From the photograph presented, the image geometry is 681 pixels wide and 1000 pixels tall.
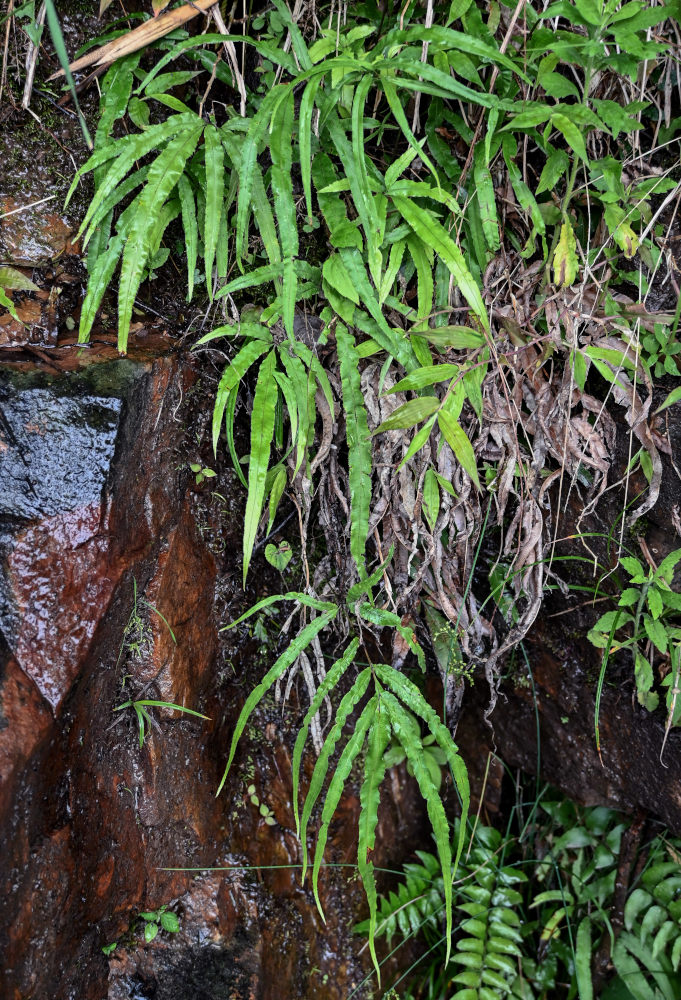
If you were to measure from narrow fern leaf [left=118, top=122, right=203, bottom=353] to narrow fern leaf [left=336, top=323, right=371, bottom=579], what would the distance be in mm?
471

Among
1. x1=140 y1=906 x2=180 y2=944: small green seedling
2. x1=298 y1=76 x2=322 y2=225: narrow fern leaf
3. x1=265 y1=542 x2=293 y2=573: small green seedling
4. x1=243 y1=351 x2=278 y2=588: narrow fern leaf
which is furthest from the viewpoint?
x1=265 y1=542 x2=293 y2=573: small green seedling

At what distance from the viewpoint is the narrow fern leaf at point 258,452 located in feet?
4.78

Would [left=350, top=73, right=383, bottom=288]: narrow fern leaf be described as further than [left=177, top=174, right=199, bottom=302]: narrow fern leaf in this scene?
No

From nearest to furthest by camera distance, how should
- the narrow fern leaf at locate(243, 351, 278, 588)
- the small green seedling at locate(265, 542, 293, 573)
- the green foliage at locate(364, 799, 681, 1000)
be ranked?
the narrow fern leaf at locate(243, 351, 278, 588), the small green seedling at locate(265, 542, 293, 573), the green foliage at locate(364, 799, 681, 1000)

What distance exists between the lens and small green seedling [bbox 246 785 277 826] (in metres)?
1.86

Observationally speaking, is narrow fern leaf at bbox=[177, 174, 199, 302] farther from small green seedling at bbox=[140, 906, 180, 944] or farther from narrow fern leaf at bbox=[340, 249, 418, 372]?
small green seedling at bbox=[140, 906, 180, 944]

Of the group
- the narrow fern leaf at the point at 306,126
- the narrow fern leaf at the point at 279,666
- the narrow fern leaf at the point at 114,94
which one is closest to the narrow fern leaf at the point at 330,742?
the narrow fern leaf at the point at 279,666

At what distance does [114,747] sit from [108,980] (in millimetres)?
591

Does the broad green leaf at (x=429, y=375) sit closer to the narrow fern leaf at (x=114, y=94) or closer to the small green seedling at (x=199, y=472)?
the small green seedling at (x=199, y=472)

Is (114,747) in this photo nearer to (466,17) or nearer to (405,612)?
(405,612)

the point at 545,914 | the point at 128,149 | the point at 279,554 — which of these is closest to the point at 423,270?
the point at 128,149

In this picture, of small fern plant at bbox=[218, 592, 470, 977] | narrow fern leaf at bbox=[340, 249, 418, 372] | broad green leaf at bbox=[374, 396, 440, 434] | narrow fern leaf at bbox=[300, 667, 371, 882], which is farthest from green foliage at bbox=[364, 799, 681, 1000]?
narrow fern leaf at bbox=[340, 249, 418, 372]

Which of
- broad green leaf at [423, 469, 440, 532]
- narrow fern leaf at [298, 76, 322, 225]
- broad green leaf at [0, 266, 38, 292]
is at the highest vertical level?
narrow fern leaf at [298, 76, 322, 225]

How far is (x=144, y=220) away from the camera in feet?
4.67
